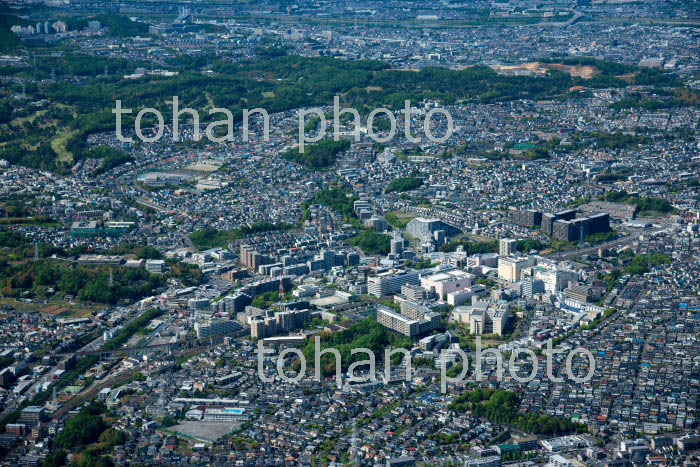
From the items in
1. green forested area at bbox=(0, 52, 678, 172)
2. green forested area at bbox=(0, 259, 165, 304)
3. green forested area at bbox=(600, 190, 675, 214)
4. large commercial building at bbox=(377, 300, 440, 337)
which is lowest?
green forested area at bbox=(0, 259, 165, 304)

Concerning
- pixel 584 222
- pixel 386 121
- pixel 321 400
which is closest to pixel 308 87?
pixel 386 121

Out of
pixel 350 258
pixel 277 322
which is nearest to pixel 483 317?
pixel 277 322

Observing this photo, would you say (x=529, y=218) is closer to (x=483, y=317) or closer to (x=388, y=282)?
(x=388, y=282)

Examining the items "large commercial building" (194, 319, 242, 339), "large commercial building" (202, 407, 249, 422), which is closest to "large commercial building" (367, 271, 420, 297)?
"large commercial building" (194, 319, 242, 339)

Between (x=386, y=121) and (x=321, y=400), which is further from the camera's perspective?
(x=386, y=121)

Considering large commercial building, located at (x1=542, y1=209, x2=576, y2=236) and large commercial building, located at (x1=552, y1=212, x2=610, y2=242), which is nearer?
large commercial building, located at (x1=552, y1=212, x2=610, y2=242)

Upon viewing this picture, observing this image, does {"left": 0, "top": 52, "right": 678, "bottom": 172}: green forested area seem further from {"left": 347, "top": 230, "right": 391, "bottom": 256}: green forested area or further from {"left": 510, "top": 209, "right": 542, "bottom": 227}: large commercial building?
{"left": 510, "top": 209, "right": 542, "bottom": 227}: large commercial building

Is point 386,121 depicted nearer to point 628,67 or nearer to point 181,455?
point 628,67
